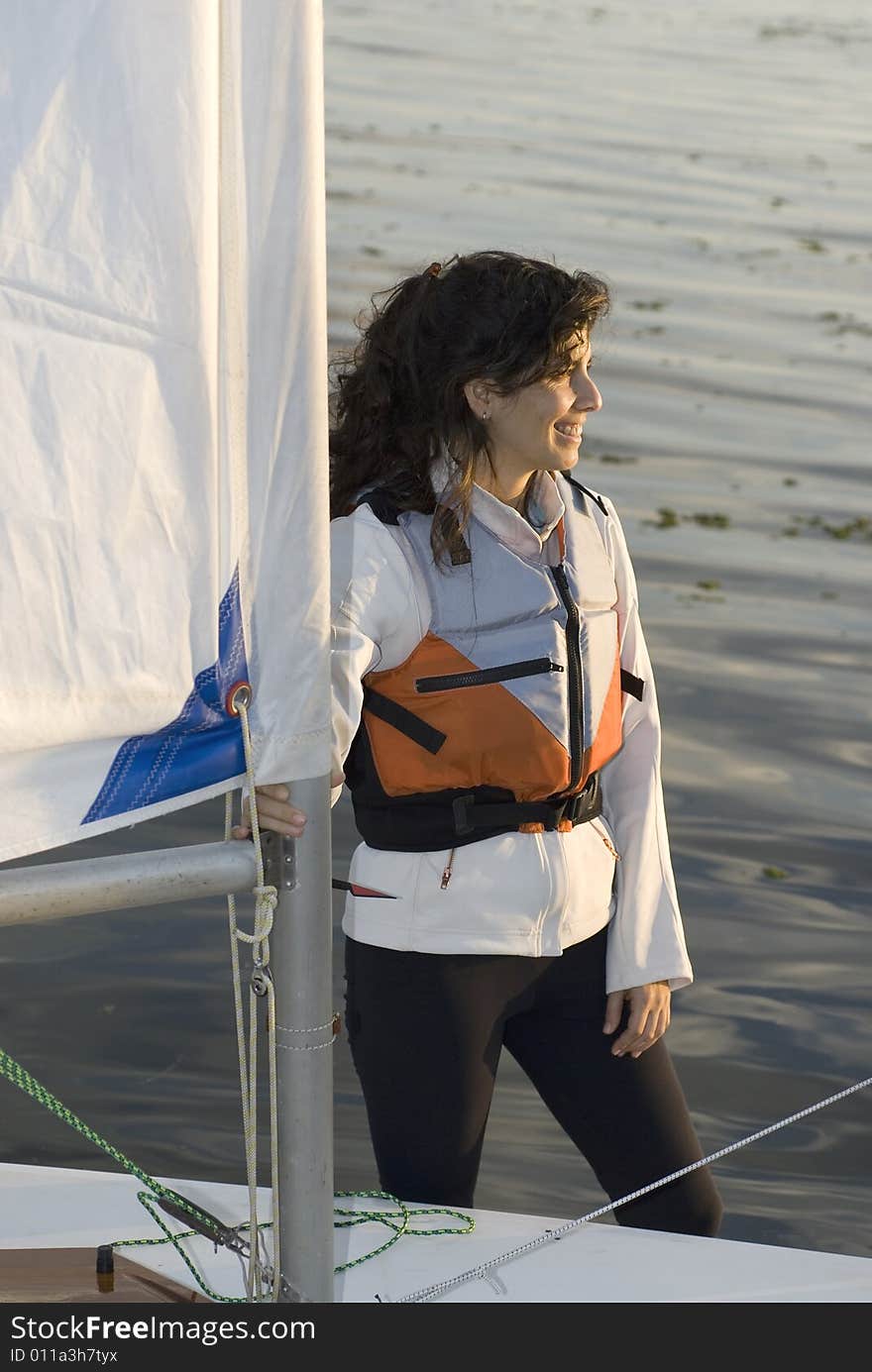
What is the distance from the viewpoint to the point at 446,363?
2443 millimetres

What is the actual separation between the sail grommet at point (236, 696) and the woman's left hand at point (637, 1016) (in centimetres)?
105

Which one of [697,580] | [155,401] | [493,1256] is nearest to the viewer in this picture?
[155,401]

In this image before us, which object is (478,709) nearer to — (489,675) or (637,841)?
(489,675)

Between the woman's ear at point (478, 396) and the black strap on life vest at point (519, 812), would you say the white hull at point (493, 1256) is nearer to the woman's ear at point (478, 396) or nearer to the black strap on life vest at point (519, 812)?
the black strap on life vest at point (519, 812)

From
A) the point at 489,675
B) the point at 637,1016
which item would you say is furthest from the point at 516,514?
the point at 637,1016

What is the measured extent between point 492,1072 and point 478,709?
1.73ft

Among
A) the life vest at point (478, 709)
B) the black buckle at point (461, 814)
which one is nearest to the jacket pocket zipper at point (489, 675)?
the life vest at point (478, 709)

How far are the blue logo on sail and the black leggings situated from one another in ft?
2.61

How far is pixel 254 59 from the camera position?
1.59 metres

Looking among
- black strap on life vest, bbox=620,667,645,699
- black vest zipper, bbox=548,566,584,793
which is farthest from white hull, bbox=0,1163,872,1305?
black strap on life vest, bbox=620,667,645,699

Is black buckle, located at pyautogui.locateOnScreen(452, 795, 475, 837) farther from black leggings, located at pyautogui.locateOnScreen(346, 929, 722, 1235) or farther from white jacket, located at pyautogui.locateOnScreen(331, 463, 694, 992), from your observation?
black leggings, located at pyautogui.locateOnScreen(346, 929, 722, 1235)

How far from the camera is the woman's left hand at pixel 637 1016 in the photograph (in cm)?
254

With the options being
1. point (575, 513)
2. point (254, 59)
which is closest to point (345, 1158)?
point (575, 513)

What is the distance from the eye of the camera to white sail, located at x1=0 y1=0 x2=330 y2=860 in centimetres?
150
